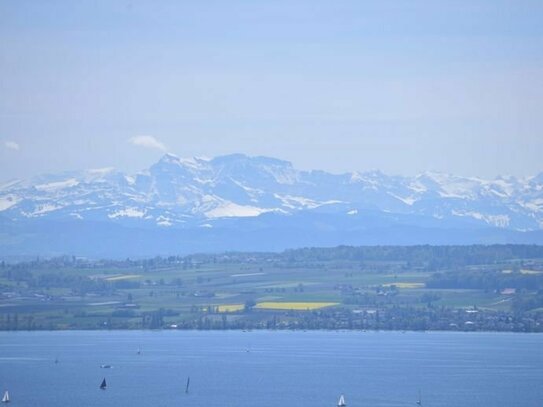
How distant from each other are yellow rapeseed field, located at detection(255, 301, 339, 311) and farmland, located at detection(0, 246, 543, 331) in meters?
0.09

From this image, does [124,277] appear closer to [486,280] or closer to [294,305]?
[294,305]

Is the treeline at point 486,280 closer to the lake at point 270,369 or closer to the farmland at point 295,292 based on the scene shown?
the farmland at point 295,292

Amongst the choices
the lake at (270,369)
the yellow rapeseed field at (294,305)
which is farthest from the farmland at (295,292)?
the lake at (270,369)

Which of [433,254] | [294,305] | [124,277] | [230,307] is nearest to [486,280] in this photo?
[294,305]

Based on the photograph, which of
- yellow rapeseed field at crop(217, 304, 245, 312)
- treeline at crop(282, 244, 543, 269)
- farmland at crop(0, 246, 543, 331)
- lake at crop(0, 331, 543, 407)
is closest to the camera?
lake at crop(0, 331, 543, 407)

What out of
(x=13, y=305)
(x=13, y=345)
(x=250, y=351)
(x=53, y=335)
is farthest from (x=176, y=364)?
(x=13, y=305)

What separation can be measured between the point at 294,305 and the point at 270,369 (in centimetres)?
4126

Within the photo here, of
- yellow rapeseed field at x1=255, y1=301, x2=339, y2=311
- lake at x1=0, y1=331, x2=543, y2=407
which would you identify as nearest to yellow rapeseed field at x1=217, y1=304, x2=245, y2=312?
yellow rapeseed field at x1=255, y1=301, x2=339, y2=311

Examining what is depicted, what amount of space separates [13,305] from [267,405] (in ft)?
203

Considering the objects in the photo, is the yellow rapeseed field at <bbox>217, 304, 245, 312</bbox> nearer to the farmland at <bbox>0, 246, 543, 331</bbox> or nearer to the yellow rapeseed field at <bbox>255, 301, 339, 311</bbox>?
the farmland at <bbox>0, 246, 543, 331</bbox>

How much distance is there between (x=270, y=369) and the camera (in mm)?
94562

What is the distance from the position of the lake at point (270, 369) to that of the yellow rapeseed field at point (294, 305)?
6.19m

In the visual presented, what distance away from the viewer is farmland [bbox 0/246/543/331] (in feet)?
419

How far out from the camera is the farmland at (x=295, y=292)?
12762 cm
